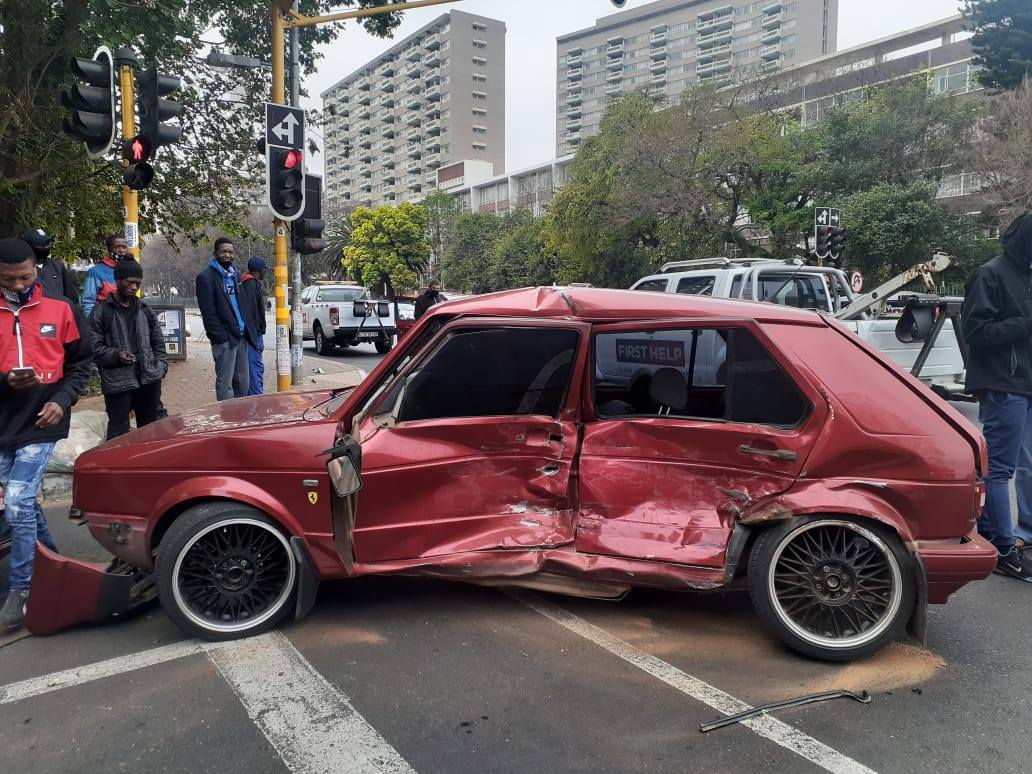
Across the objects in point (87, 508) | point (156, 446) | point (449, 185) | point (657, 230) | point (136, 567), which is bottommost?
point (136, 567)

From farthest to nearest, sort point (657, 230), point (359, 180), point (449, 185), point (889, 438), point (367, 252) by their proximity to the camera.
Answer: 1. point (359, 180)
2. point (449, 185)
3. point (367, 252)
4. point (657, 230)
5. point (889, 438)

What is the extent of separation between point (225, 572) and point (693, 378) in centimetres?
261

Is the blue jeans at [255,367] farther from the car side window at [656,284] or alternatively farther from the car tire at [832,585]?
the car tire at [832,585]

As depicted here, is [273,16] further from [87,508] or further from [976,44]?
[976,44]

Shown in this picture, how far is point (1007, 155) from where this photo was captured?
2534 centimetres

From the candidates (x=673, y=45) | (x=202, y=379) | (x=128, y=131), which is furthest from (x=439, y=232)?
(x=673, y=45)

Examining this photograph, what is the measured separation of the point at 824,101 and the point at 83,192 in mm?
46005

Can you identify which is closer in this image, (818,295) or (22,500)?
(22,500)

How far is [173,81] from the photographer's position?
23.3 ft

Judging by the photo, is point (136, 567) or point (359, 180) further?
point (359, 180)

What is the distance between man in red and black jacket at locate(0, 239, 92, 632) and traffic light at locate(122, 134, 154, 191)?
3.58 metres

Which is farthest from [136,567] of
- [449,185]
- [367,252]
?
[449,185]

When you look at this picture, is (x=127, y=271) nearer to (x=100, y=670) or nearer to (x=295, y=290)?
(x=100, y=670)

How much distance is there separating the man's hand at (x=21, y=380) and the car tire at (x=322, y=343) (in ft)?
54.0
